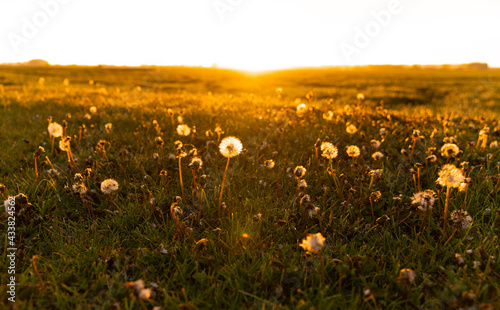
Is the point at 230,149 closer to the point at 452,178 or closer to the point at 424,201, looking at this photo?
the point at 424,201

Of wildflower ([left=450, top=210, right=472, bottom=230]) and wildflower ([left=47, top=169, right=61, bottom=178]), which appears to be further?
wildflower ([left=47, top=169, right=61, bottom=178])

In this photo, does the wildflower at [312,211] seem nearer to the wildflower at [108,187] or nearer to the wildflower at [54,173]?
the wildflower at [108,187]

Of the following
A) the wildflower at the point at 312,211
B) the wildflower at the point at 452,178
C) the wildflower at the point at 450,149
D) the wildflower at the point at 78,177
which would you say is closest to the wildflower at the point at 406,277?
the wildflower at the point at 312,211

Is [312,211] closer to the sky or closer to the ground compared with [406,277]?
closer to the sky

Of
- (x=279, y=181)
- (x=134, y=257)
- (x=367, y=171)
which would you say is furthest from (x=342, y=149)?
(x=134, y=257)

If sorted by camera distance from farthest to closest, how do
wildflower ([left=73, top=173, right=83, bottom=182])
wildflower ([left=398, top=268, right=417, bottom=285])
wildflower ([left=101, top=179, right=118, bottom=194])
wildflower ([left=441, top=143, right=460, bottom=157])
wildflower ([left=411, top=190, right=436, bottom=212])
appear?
wildflower ([left=441, top=143, right=460, bottom=157]), wildflower ([left=73, top=173, right=83, bottom=182]), wildflower ([left=101, top=179, right=118, bottom=194]), wildflower ([left=411, top=190, right=436, bottom=212]), wildflower ([left=398, top=268, right=417, bottom=285])

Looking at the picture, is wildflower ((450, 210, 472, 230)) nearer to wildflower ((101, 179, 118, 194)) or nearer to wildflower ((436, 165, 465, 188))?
wildflower ((436, 165, 465, 188))

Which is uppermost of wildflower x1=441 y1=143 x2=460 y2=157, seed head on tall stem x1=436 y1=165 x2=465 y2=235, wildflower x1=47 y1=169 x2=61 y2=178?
wildflower x1=441 y1=143 x2=460 y2=157

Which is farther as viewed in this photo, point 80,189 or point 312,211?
point 80,189

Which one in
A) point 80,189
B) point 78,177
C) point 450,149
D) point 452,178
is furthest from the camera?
point 450,149

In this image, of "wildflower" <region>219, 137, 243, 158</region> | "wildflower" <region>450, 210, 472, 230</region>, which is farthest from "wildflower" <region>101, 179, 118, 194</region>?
"wildflower" <region>450, 210, 472, 230</region>

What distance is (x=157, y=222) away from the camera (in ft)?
9.05

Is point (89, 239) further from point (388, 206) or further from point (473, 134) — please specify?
point (473, 134)

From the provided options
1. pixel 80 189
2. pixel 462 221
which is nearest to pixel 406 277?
pixel 462 221
